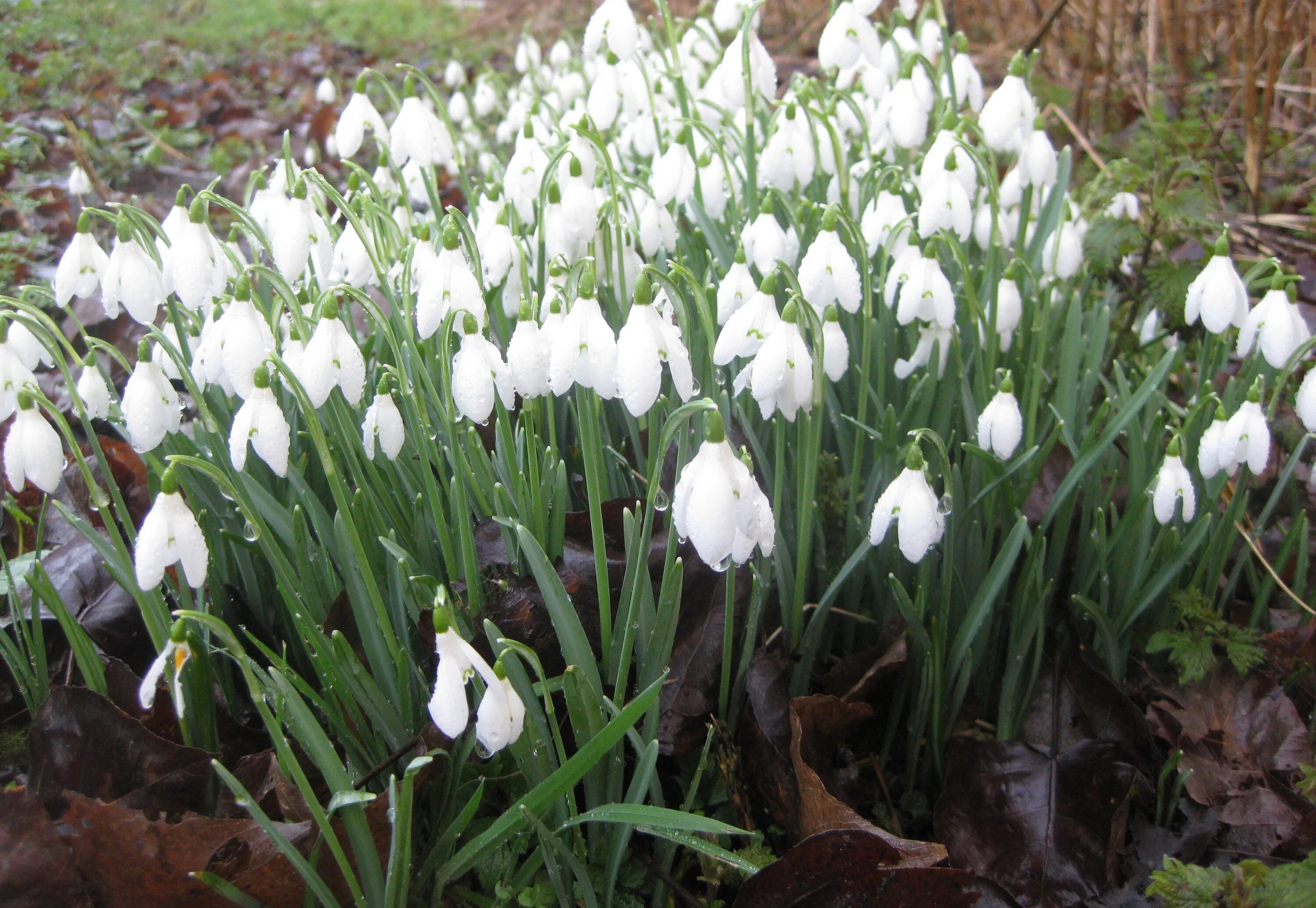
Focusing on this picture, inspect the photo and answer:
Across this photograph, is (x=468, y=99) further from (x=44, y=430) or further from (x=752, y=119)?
(x=44, y=430)

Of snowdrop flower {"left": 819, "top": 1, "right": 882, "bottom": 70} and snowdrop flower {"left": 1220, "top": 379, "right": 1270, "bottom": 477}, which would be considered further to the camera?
snowdrop flower {"left": 819, "top": 1, "right": 882, "bottom": 70}

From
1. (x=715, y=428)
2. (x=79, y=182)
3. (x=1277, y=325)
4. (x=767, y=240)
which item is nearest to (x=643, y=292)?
(x=715, y=428)

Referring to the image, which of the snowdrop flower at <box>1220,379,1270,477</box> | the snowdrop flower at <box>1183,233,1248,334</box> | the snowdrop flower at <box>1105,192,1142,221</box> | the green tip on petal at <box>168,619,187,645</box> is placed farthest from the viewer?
the snowdrop flower at <box>1105,192,1142,221</box>

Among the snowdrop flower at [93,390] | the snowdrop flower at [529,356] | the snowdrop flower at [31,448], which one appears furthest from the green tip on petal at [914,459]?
the snowdrop flower at [93,390]

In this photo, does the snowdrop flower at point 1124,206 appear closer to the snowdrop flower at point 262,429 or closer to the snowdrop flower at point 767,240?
the snowdrop flower at point 767,240

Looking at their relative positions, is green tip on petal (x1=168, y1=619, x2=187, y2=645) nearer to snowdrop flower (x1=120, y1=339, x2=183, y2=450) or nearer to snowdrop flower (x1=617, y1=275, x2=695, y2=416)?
snowdrop flower (x1=120, y1=339, x2=183, y2=450)

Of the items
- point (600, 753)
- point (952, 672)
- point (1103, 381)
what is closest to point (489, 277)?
point (600, 753)

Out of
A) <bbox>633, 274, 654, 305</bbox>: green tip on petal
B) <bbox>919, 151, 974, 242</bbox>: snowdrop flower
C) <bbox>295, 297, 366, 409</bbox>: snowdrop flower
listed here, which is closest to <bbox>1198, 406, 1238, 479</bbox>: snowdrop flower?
<bbox>919, 151, 974, 242</bbox>: snowdrop flower

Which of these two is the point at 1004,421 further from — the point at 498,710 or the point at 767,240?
the point at 498,710
